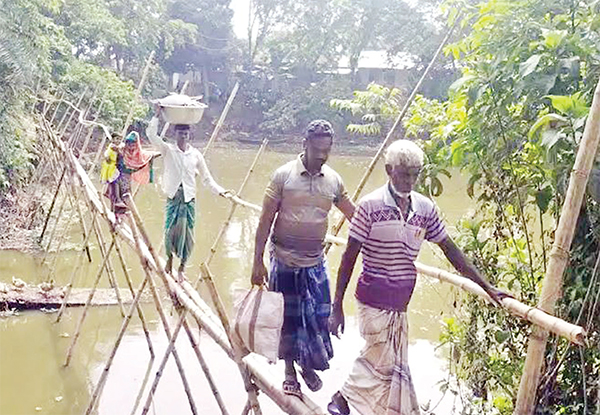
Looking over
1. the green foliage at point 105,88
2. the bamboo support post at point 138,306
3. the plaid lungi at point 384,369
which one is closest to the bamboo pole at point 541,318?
the plaid lungi at point 384,369

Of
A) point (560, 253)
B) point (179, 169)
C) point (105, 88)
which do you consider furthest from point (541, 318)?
point (105, 88)

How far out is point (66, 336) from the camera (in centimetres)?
693

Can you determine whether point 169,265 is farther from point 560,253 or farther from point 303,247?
point 560,253

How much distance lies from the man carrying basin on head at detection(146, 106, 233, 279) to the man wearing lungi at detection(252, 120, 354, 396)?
158cm

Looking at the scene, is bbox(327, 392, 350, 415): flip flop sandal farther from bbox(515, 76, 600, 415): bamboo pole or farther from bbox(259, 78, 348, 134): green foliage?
bbox(259, 78, 348, 134): green foliage

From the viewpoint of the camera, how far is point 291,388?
119 inches

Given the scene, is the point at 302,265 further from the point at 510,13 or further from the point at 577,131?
the point at 510,13

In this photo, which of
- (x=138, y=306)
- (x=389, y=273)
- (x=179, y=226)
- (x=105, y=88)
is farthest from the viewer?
(x=105, y=88)

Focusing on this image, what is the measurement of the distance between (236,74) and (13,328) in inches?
822

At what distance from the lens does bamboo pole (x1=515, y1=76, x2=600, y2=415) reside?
2219mm

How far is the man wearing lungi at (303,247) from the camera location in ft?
9.21

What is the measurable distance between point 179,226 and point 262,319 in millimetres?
1902

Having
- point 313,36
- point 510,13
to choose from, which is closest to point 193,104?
point 510,13

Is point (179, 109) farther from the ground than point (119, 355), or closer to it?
farther from the ground
